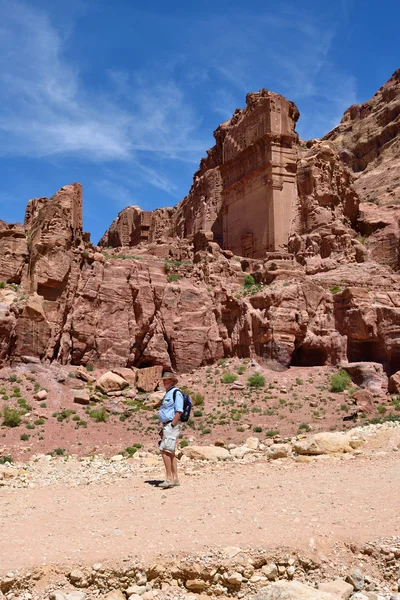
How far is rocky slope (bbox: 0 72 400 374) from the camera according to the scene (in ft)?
87.6

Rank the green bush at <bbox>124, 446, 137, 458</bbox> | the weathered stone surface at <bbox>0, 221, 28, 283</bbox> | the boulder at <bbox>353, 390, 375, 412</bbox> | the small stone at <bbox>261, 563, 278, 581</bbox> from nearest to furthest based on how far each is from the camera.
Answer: the small stone at <bbox>261, 563, 278, 581</bbox>, the green bush at <bbox>124, 446, 137, 458</bbox>, the boulder at <bbox>353, 390, 375, 412</bbox>, the weathered stone surface at <bbox>0, 221, 28, 283</bbox>

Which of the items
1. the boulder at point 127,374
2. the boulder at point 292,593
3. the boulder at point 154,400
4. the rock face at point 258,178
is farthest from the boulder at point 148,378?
the boulder at point 292,593

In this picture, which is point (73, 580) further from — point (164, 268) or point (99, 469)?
point (164, 268)

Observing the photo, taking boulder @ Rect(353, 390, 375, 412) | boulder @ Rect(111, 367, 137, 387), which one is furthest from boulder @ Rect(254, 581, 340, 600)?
boulder @ Rect(111, 367, 137, 387)

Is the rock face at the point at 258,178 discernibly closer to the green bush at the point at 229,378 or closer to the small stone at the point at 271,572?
the green bush at the point at 229,378

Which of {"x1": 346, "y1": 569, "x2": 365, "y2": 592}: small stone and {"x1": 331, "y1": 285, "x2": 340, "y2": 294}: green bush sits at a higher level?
{"x1": 331, "y1": 285, "x2": 340, "y2": 294}: green bush

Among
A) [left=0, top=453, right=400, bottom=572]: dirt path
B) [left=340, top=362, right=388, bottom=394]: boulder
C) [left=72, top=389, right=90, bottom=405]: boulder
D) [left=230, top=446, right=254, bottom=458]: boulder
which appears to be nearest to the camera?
[left=0, top=453, right=400, bottom=572]: dirt path

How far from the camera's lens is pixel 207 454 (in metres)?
14.0

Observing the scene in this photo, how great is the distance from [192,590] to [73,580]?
4.70ft

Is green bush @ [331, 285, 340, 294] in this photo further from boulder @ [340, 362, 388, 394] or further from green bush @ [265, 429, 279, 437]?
green bush @ [265, 429, 279, 437]

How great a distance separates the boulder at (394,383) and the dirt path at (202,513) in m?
16.0

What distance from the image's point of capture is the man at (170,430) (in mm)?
10492

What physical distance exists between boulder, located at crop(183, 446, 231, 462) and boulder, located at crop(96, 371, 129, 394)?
1134 centimetres

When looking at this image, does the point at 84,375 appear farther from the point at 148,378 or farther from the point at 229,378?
the point at 229,378
